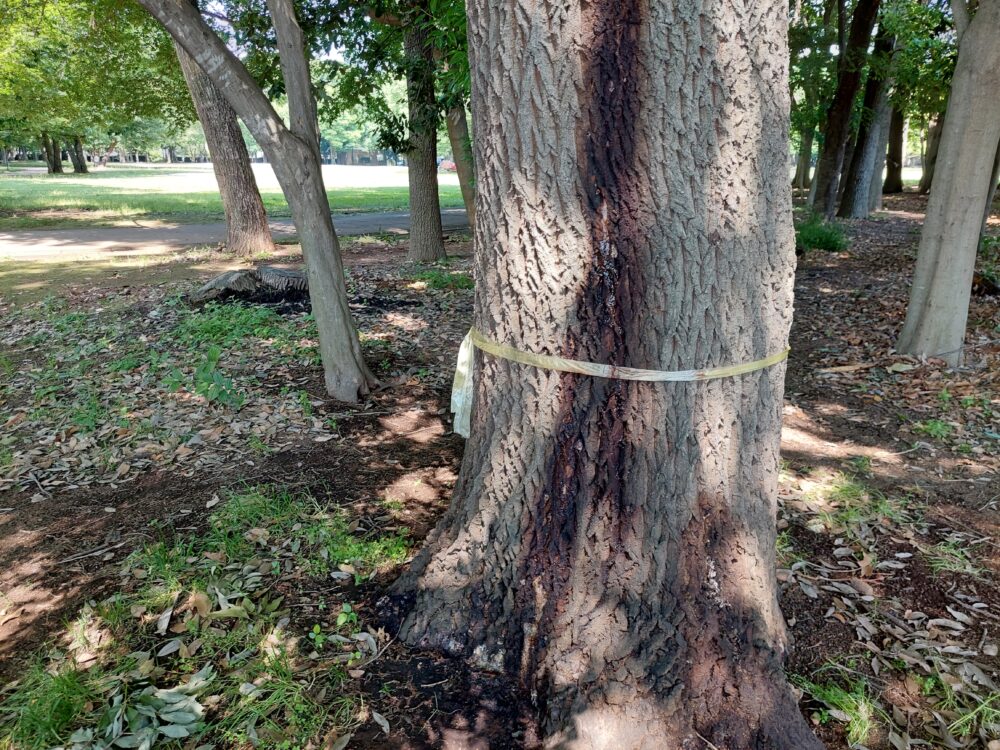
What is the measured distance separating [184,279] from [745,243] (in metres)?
8.68

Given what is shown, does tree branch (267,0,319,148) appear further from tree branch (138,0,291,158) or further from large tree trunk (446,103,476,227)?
large tree trunk (446,103,476,227)

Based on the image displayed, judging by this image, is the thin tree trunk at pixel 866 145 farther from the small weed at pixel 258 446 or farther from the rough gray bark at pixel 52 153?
the rough gray bark at pixel 52 153

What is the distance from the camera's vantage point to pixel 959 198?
561cm

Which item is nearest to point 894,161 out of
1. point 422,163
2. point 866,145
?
point 866,145

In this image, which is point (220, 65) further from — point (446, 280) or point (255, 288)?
point (446, 280)

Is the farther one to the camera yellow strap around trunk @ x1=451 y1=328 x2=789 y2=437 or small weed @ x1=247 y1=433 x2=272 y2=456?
small weed @ x1=247 y1=433 x2=272 y2=456

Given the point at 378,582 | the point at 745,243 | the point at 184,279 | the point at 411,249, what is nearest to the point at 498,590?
the point at 378,582

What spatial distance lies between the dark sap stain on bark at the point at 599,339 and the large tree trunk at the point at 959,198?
4.98 meters

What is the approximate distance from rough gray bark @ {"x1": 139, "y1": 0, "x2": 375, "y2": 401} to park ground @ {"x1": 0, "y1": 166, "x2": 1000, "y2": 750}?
394 mm

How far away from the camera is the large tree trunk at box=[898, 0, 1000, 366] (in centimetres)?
538

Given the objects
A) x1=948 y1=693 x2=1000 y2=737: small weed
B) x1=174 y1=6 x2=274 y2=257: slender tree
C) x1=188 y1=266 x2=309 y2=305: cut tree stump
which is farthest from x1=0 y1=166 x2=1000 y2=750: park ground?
x1=174 y1=6 x2=274 y2=257: slender tree

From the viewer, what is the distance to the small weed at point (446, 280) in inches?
344

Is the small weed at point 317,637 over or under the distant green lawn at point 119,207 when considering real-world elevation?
under

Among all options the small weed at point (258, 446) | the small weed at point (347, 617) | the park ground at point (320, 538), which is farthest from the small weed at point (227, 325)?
the small weed at point (347, 617)
